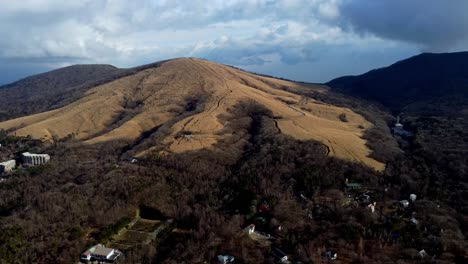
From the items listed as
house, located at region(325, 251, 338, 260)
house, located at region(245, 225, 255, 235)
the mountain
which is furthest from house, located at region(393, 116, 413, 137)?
house, located at region(325, 251, 338, 260)

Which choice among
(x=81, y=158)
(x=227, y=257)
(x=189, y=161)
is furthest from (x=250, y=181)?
(x=81, y=158)

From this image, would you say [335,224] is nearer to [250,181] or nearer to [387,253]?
[387,253]

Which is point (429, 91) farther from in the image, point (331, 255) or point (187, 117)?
point (331, 255)

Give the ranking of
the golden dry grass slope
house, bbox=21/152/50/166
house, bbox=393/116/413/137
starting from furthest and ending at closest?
house, bbox=393/116/413/137 → the golden dry grass slope → house, bbox=21/152/50/166

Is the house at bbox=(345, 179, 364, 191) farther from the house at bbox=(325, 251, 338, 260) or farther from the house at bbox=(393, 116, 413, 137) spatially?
the house at bbox=(393, 116, 413, 137)

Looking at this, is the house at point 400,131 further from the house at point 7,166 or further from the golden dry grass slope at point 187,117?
the house at point 7,166

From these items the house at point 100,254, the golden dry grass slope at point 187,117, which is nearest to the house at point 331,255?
the house at point 100,254

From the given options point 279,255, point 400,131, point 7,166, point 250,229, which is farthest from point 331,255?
point 400,131
